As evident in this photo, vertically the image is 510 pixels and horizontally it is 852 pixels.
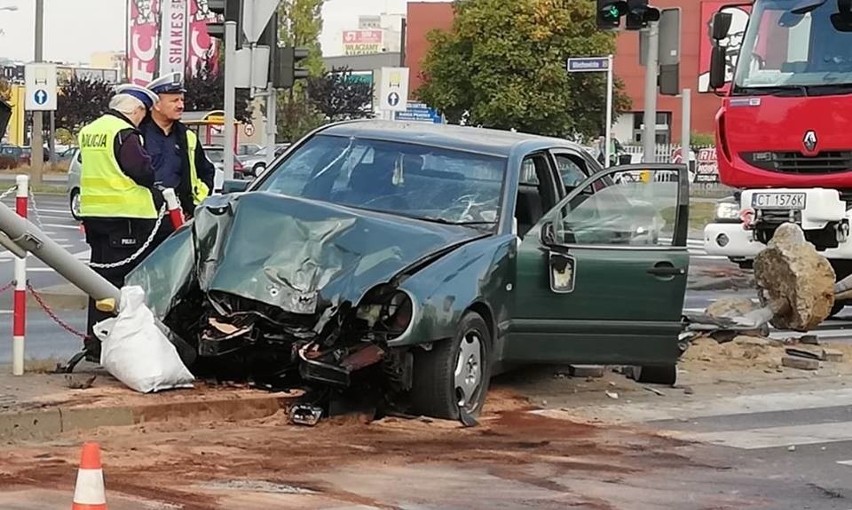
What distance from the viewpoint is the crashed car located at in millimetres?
7918

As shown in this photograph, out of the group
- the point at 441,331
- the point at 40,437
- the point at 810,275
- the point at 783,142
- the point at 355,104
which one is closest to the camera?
the point at 40,437

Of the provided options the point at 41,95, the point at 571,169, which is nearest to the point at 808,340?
the point at 571,169

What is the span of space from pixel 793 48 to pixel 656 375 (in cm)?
558

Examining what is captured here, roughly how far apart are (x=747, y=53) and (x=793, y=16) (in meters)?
0.57

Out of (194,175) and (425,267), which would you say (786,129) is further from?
(425,267)

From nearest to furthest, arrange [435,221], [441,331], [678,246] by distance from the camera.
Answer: [441,331] < [435,221] < [678,246]

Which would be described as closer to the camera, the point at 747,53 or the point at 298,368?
the point at 298,368

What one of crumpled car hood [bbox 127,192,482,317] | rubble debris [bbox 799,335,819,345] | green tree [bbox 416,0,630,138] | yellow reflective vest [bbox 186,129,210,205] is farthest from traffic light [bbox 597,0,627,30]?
green tree [bbox 416,0,630,138]

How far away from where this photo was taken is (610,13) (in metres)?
15.4

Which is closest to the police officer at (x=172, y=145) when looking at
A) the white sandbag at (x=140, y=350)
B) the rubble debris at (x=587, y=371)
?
the white sandbag at (x=140, y=350)

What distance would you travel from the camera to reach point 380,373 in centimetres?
812

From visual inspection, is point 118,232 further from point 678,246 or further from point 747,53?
point 747,53

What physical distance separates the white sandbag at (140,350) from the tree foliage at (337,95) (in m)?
58.0

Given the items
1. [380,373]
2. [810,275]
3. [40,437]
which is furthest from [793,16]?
[40,437]
